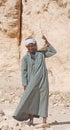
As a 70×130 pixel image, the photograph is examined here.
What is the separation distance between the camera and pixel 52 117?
8859 millimetres

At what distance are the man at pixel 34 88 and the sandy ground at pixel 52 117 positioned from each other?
193 mm

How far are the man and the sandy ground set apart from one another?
193 millimetres

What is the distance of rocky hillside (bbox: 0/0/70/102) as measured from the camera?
12727 mm

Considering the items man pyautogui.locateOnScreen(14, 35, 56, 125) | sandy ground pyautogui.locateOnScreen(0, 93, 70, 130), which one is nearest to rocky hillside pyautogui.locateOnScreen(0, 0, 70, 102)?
sandy ground pyautogui.locateOnScreen(0, 93, 70, 130)

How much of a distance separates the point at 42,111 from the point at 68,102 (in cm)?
376

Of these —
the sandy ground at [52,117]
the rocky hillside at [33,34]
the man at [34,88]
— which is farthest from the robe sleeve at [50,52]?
the rocky hillside at [33,34]

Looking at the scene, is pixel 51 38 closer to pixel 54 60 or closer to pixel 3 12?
pixel 54 60

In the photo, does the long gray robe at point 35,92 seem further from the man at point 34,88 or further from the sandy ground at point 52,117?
the sandy ground at point 52,117

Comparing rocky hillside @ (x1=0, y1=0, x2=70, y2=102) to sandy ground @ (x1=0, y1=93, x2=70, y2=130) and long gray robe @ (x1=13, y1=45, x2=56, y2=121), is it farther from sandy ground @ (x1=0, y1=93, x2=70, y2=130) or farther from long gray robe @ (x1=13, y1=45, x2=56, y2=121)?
long gray robe @ (x1=13, y1=45, x2=56, y2=121)

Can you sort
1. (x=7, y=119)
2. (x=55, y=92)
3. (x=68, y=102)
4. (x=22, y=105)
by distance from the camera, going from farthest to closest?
(x=55, y=92) → (x=68, y=102) → (x=7, y=119) → (x=22, y=105)

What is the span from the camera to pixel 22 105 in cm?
732

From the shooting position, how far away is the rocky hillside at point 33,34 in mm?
12727

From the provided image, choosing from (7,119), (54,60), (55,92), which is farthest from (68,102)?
(7,119)

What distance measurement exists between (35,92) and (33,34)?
596cm
